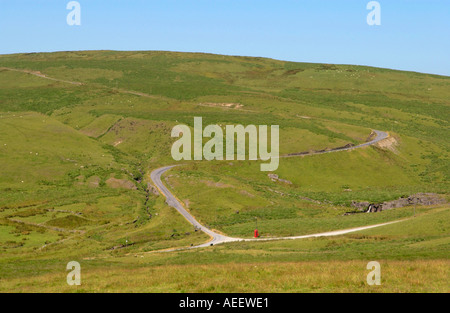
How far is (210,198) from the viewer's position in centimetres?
8894

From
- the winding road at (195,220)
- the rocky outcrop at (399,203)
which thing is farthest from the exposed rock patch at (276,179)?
the winding road at (195,220)

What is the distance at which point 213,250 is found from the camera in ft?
181

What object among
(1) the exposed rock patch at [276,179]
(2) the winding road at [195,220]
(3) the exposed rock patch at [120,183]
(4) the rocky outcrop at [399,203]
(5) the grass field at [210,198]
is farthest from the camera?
(1) the exposed rock patch at [276,179]

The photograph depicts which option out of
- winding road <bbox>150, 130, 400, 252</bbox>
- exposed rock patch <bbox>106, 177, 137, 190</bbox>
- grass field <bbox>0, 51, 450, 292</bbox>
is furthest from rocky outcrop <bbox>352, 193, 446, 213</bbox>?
exposed rock patch <bbox>106, 177, 137, 190</bbox>

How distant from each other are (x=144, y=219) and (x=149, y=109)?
328ft

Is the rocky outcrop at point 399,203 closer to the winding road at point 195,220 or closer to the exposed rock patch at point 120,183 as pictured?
the winding road at point 195,220

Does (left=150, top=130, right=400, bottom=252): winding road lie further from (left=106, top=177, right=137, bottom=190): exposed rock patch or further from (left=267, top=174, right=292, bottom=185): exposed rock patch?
(left=267, top=174, right=292, bottom=185): exposed rock patch

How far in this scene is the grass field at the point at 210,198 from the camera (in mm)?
35250

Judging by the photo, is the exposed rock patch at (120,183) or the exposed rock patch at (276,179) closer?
the exposed rock patch at (120,183)

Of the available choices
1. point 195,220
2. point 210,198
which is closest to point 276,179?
point 210,198

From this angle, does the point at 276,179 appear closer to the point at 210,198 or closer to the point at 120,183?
the point at 210,198

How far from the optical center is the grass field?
3525cm
